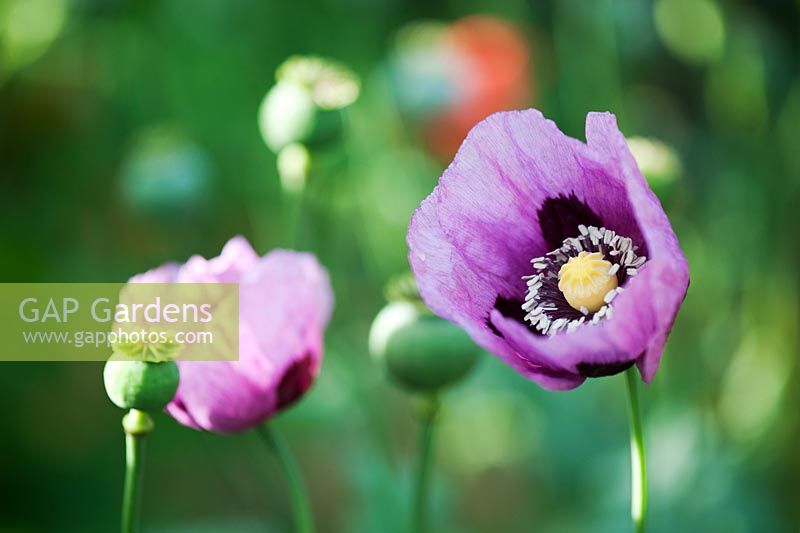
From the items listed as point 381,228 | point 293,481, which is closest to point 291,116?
point 293,481

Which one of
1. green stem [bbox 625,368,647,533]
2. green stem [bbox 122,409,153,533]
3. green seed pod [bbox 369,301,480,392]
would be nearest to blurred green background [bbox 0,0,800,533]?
green seed pod [bbox 369,301,480,392]

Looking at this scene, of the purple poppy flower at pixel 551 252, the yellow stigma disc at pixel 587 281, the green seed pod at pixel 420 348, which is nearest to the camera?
the purple poppy flower at pixel 551 252

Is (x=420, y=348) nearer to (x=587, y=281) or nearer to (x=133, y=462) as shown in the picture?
(x=587, y=281)

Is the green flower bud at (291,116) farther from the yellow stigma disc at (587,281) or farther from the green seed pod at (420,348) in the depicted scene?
the yellow stigma disc at (587,281)

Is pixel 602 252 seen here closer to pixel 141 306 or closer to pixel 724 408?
pixel 141 306

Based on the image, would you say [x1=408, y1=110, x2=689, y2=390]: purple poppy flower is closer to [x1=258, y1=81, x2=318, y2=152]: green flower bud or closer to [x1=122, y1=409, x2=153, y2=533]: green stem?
[x1=122, y1=409, x2=153, y2=533]: green stem

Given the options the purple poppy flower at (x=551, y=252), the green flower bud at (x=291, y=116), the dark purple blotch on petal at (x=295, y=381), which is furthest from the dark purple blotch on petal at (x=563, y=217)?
the green flower bud at (x=291, y=116)
